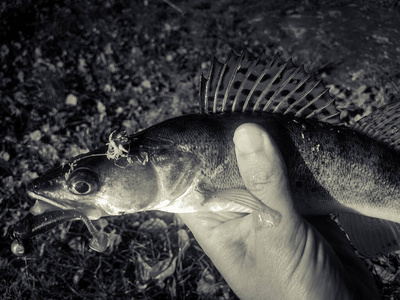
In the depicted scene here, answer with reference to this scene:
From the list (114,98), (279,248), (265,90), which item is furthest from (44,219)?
(114,98)

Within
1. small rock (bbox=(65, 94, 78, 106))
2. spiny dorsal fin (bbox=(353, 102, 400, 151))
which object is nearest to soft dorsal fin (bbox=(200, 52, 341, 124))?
spiny dorsal fin (bbox=(353, 102, 400, 151))

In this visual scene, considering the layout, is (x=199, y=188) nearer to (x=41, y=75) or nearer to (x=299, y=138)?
(x=299, y=138)

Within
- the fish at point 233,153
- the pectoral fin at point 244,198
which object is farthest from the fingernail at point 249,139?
the pectoral fin at point 244,198

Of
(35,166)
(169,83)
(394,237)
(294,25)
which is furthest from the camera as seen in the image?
(294,25)

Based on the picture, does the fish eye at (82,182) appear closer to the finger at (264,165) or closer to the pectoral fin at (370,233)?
the finger at (264,165)

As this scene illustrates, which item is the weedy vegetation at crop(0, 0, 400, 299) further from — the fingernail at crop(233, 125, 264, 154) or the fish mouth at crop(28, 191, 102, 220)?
the fingernail at crop(233, 125, 264, 154)

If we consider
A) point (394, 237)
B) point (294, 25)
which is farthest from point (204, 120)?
point (294, 25)
